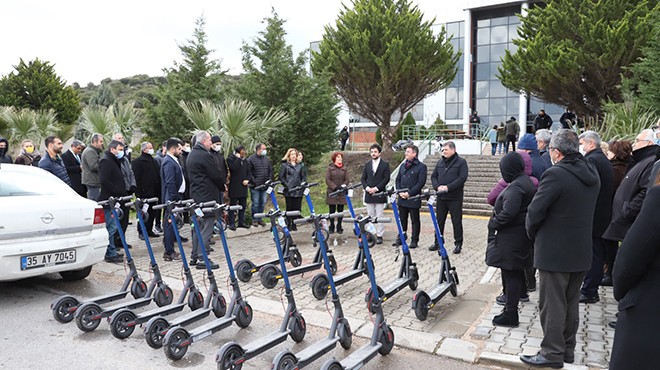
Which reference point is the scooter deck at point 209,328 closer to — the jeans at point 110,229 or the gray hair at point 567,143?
the gray hair at point 567,143

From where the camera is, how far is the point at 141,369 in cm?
414

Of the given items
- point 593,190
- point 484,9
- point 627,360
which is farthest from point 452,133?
point 627,360

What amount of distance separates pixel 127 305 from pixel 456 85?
36858 millimetres

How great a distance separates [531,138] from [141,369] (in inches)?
200

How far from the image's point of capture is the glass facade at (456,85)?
38312 millimetres

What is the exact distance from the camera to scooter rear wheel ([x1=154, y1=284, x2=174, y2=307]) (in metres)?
5.55

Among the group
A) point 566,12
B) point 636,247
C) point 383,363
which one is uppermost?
point 566,12

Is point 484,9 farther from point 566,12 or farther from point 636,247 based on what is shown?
point 636,247

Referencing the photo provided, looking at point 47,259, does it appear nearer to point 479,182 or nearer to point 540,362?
point 540,362

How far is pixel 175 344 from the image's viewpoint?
14.0ft

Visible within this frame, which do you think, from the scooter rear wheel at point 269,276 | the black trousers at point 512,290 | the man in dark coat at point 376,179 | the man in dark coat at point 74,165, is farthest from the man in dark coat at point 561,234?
the man in dark coat at point 74,165

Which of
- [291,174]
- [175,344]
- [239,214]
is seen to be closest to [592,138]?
[175,344]

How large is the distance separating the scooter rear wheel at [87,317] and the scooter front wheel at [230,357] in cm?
184

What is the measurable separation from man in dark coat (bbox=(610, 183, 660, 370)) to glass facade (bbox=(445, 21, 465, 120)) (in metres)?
37.7
